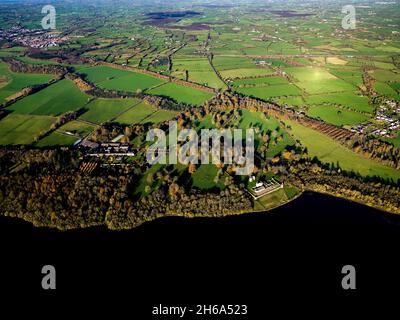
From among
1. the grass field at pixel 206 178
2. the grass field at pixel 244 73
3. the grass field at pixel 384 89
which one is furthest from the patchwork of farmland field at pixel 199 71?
the grass field at pixel 206 178

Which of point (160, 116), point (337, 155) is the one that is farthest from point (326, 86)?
point (160, 116)

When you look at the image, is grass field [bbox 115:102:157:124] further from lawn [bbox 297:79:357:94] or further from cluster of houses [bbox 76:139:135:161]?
lawn [bbox 297:79:357:94]

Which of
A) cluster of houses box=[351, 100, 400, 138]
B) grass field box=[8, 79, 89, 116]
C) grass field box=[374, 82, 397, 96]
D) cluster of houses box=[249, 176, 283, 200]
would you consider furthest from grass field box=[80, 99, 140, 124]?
grass field box=[374, 82, 397, 96]

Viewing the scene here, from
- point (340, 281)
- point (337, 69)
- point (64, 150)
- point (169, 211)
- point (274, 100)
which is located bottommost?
point (340, 281)

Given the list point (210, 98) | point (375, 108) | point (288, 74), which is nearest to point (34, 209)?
point (210, 98)

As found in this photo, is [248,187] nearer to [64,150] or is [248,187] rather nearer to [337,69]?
[64,150]
